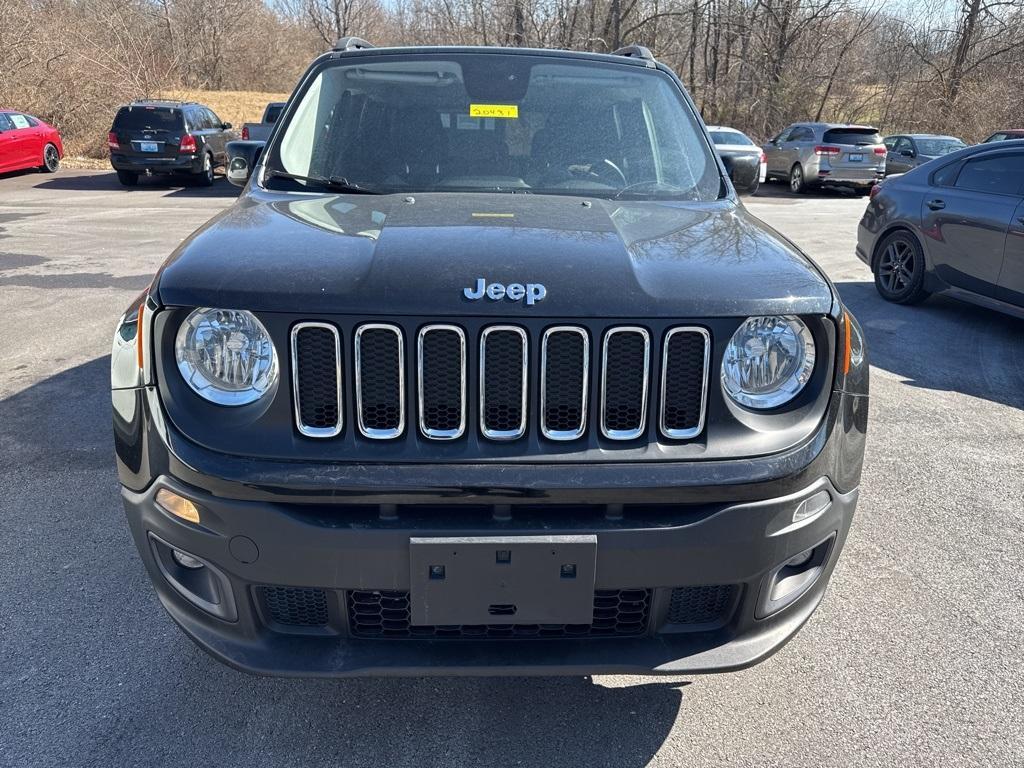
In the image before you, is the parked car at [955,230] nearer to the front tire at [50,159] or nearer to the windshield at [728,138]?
the windshield at [728,138]

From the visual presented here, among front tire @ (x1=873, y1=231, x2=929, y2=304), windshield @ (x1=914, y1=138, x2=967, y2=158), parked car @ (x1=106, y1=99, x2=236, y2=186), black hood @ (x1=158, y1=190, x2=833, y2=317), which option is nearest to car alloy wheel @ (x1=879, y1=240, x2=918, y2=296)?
front tire @ (x1=873, y1=231, x2=929, y2=304)

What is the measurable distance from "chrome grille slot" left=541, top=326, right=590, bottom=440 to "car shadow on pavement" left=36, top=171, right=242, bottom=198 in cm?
1699

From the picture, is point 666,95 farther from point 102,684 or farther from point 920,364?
point 920,364

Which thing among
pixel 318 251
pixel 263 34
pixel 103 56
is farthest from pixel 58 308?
pixel 263 34

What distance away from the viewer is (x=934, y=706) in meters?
2.61

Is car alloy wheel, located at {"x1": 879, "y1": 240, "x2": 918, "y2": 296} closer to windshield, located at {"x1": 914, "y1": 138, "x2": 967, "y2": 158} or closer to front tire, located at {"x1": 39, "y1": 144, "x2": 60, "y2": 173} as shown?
windshield, located at {"x1": 914, "y1": 138, "x2": 967, "y2": 158}

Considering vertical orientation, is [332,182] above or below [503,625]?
above

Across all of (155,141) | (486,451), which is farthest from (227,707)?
(155,141)

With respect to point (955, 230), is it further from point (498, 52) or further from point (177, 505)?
point (177, 505)

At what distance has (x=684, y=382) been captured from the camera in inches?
84.0

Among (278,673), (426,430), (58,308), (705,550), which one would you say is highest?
(426,430)

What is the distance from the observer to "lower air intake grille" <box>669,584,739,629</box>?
2.18 metres

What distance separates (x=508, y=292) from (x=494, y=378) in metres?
0.22

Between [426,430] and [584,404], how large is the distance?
0.40m
